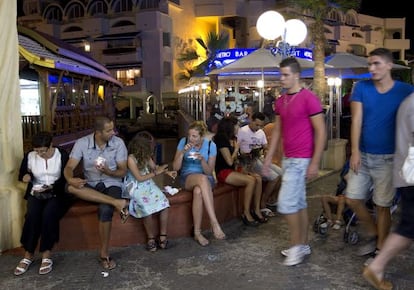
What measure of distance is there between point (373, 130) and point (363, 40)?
47.5 meters

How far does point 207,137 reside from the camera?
18.7 ft

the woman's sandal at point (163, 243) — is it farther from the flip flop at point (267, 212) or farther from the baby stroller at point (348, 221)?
the baby stroller at point (348, 221)

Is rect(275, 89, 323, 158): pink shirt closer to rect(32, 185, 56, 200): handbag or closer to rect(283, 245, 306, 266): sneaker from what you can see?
rect(283, 245, 306, 266): sneaker

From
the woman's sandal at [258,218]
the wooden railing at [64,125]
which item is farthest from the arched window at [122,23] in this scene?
the woman's sandal at [258,218]

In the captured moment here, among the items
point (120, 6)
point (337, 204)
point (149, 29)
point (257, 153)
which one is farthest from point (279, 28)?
point (120, 6)

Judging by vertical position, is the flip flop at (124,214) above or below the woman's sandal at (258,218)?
above

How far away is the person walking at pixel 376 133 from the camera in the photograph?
409cm

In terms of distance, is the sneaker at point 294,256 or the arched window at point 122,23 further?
the arched window at point 122,23

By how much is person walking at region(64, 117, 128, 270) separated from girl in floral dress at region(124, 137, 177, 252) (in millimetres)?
108

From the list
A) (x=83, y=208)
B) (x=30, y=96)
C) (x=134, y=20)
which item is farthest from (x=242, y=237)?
(x=134, y=20)

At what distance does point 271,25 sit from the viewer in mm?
8734

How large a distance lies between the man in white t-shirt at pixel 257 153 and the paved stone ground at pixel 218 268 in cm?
114

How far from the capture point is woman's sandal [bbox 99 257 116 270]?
459 cm

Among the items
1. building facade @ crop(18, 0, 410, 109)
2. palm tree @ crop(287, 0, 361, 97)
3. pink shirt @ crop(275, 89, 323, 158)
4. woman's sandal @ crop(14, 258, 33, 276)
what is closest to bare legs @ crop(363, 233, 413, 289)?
pink shirt @ crop(275, 89, 323, 158)
